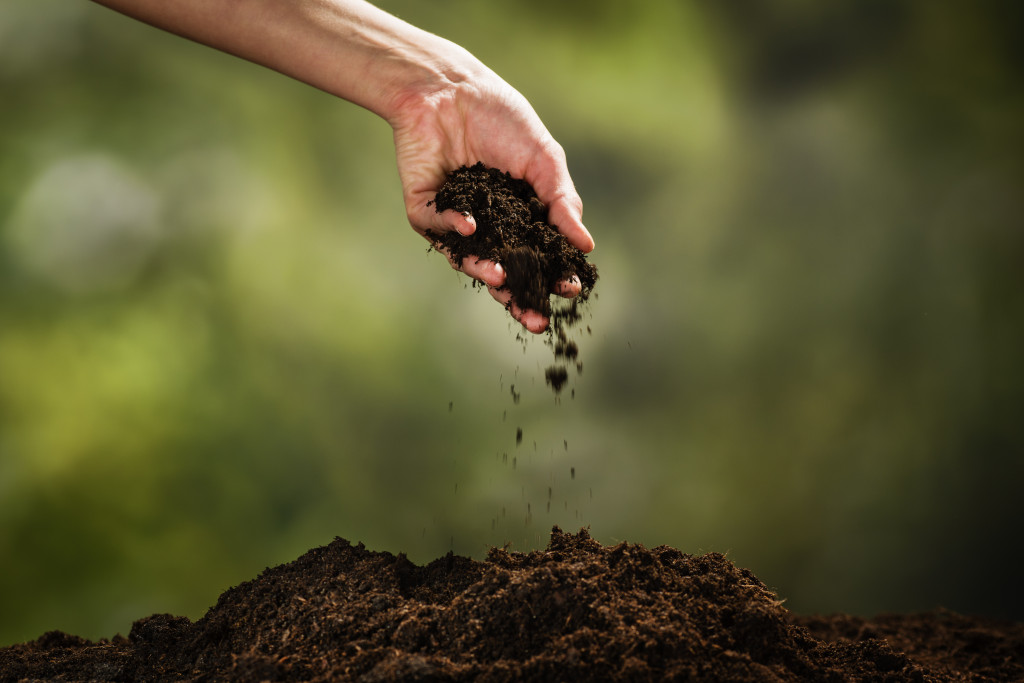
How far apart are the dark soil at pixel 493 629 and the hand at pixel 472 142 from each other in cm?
113

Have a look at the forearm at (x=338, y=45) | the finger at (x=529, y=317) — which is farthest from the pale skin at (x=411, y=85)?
the finger at (x=529, y=317)

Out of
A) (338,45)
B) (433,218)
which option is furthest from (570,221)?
(338,45)

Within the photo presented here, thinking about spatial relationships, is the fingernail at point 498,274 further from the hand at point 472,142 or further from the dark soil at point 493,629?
the dark soil at point 493,629

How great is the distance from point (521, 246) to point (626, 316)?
167 centimetres

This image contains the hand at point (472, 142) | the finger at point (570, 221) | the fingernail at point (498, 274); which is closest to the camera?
the fingernail at point (498, 274)

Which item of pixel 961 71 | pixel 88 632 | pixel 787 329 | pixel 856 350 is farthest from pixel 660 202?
pixel 88 632

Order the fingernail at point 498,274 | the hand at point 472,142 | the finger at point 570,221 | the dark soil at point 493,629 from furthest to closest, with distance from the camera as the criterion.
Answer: the hand at point 472,142
the finger at point 570,221
the fingernail at point 498,274
the dark soil at point 493,629

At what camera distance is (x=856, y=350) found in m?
3.80

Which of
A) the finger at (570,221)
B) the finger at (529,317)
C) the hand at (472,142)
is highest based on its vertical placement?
the hand at (472,142)

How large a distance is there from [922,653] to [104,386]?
3.41 meters

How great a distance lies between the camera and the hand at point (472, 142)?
2.48 meters

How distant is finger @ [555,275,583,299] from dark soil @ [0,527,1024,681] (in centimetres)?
76

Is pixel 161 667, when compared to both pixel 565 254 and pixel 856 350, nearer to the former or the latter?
pixel 565 254

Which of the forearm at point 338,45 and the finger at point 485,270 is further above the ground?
the forearm at point 338,45
